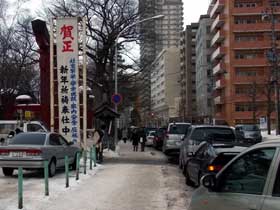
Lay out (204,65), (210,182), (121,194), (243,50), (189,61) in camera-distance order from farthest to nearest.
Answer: (189,61) → (204,65) → (243,50) → (121,194) → (210,182)

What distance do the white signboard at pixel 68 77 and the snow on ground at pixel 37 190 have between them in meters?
4.47

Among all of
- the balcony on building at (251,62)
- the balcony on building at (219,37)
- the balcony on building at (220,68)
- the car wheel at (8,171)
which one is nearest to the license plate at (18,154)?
the car wheel at (8,171)

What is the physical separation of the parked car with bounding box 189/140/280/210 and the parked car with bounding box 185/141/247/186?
18.5 feet

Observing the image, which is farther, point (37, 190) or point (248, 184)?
point (37, 190)

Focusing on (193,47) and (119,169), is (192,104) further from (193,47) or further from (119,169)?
(119,169)

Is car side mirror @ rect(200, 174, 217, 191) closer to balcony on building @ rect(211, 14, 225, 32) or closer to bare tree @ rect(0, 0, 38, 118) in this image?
bare tree @ rect(0, 0, 38, 118)

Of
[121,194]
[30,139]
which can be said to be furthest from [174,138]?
[121,194]

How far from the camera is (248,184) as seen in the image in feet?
18.7

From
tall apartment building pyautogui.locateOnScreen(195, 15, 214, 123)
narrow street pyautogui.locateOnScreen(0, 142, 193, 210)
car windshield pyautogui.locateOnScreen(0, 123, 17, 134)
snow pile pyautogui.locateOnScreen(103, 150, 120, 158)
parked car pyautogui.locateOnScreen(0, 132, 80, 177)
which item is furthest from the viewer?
tall apartment building pyautogui.locateOnScreen(195, 15, 214, 123)

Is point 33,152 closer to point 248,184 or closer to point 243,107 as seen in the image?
point 248,184

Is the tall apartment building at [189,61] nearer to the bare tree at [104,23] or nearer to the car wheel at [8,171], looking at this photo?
the bare tree at [104,23]

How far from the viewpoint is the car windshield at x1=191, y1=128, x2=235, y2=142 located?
1867 centimetres

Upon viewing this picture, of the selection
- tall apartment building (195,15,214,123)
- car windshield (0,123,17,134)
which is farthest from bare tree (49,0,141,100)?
tall apartment building (195,15,214,123)

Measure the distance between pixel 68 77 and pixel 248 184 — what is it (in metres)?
18.9
